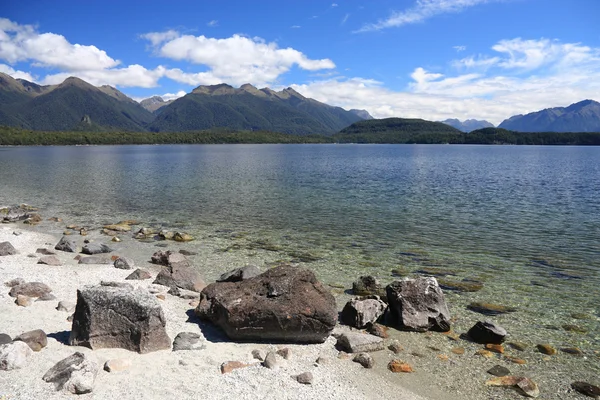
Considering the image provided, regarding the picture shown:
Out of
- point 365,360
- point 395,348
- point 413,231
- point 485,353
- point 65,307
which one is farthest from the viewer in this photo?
point 413,231

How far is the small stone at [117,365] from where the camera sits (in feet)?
32.8

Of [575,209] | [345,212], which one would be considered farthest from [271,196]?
[575,209]

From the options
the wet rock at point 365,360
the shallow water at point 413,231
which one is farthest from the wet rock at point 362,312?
the shallow water at point 413,231

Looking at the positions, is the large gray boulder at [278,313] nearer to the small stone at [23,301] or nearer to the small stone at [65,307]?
the small stone at [65,307]

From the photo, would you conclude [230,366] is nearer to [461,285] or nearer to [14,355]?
[14,355]

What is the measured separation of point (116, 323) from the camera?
439 inches

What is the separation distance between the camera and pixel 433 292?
1459 cm

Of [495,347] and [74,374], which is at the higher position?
[74,374]

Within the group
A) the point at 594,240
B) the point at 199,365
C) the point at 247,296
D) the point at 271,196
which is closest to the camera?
the point at 199,365

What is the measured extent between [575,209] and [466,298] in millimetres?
29771

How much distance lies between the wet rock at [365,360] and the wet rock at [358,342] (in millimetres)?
518

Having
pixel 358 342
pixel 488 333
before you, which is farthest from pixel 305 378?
pixel 488 333

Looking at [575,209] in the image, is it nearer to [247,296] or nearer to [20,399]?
[247,296]

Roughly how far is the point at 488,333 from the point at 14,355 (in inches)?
526
